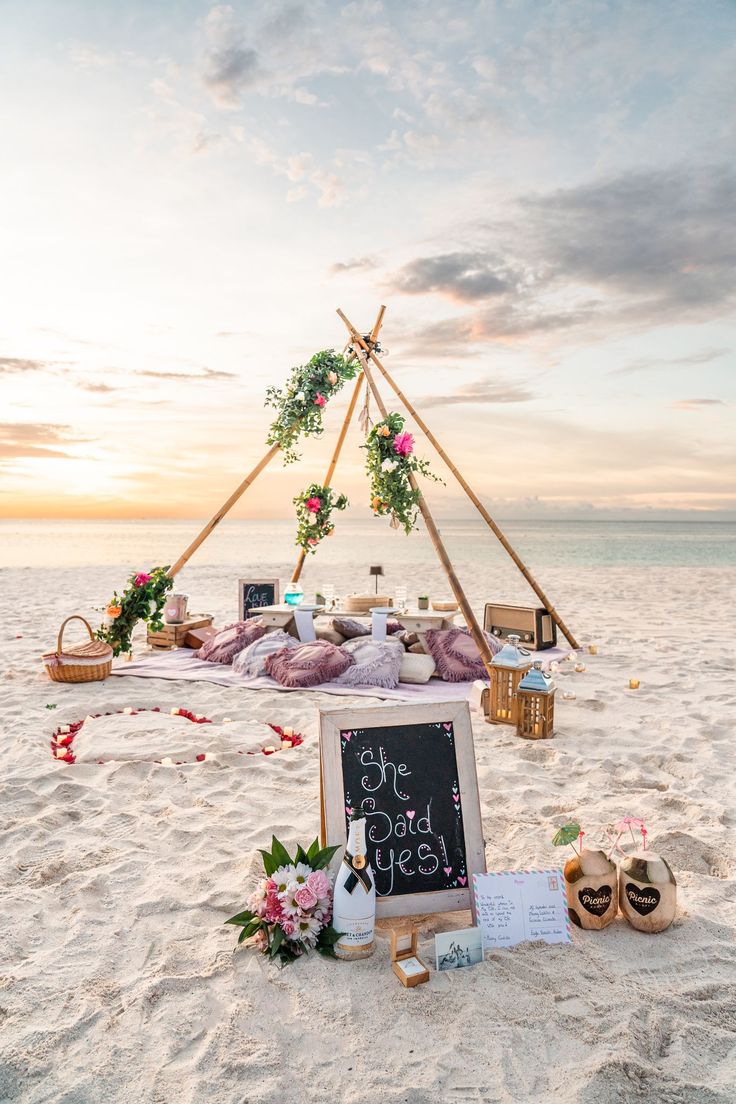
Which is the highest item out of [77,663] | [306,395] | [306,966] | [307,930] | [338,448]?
[306,395]

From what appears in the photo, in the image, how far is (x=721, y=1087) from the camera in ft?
6.68

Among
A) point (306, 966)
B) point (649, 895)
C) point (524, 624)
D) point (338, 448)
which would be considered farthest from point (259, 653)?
point (649, 895)

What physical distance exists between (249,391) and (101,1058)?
13.3m

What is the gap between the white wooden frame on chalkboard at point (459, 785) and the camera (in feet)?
9.23

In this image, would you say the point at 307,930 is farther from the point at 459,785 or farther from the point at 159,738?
the point at 159,738

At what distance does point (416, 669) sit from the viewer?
23.8 feet

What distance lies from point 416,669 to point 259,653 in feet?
5.76

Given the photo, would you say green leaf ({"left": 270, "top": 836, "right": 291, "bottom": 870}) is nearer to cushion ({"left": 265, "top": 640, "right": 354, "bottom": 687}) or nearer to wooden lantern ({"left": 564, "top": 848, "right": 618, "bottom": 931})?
wooden lantern ({"left": 564, "top": 848, "right": 618, "bottom": 931})

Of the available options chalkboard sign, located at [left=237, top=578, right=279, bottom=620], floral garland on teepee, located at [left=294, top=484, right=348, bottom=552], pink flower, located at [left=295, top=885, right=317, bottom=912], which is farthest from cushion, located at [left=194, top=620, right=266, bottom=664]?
pink flower, located at [left=295, top=885, right=317, bottom=912]

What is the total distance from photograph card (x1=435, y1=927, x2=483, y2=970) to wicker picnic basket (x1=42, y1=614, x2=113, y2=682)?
5.36 metres

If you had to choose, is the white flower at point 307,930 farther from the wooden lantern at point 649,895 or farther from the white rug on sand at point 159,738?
the white rug on sand at point 159,738

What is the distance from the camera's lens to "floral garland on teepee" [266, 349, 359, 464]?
8.63 metres

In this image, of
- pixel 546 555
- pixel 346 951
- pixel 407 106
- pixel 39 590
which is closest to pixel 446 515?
pixel 546 555

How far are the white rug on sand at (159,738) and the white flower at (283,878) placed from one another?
2.29 metres
